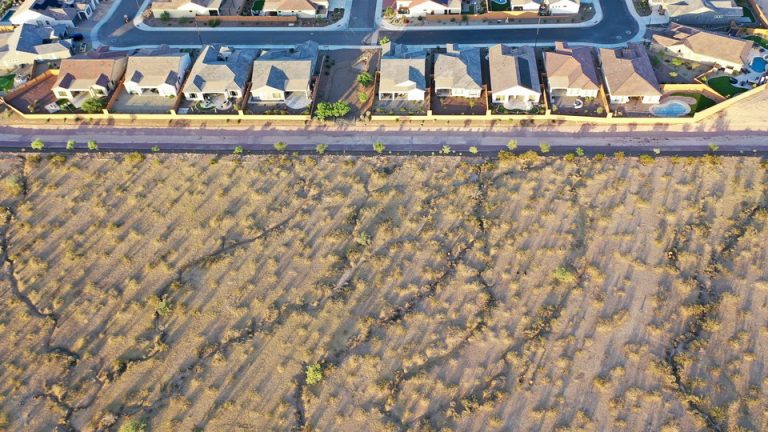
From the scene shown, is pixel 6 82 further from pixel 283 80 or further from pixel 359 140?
pixel 359 140

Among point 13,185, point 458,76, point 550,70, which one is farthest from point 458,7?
point 13,185

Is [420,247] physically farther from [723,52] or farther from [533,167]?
[723,52]

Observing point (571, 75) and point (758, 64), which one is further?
point (758, 64)

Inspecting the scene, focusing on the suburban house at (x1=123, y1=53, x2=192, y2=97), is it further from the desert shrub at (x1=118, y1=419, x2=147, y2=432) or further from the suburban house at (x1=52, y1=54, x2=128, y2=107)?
the desert shrub at (x1=118, y1=419, x2=147, y2=432)

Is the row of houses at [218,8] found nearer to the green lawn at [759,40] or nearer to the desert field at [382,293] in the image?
the desert field at [382,293]

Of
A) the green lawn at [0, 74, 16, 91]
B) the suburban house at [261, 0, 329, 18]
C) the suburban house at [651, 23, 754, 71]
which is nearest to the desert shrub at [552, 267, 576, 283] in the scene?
the suburban house at [651, 23, 754, 71]
